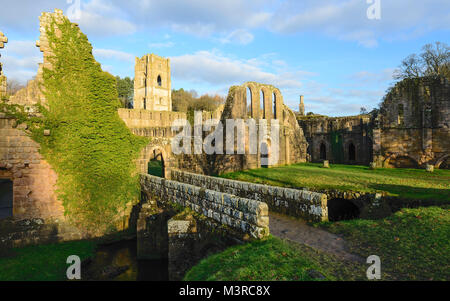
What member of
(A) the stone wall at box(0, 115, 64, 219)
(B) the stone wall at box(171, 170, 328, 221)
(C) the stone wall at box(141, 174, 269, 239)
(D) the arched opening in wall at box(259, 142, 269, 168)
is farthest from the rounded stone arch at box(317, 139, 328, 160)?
(A) the stone wall at box(0, 115, 64, 219)

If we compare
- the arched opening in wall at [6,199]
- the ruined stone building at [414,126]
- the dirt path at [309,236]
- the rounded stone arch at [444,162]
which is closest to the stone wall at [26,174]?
the arched opening in wall at [6,199]

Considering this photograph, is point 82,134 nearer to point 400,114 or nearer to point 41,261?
point 41,261

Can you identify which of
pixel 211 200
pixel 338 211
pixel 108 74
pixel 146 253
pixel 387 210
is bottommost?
pixel 146 253

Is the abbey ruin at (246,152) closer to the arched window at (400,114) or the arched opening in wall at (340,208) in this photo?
the arched window at (400,114)

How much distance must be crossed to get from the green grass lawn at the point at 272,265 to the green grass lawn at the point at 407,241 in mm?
889

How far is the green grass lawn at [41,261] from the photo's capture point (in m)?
8.85

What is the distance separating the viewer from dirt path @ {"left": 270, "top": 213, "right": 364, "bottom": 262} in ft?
19.9

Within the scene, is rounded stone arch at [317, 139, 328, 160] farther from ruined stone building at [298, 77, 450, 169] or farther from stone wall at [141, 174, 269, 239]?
stone wall at [141, 174, 269, 239]

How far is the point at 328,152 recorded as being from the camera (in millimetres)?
34875

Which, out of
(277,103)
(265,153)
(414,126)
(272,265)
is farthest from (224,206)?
(414,126)

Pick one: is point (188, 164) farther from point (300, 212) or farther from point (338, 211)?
point (300, 212)

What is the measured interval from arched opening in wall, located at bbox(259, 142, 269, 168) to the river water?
606 inches
